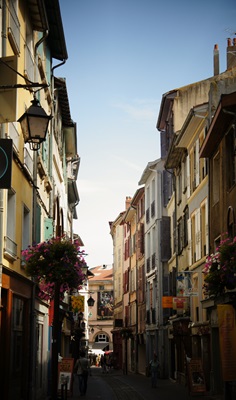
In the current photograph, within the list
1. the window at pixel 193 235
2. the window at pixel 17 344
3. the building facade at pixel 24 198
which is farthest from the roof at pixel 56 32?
the window at pixel 193 235

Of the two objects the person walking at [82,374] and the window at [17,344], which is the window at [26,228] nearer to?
the window at [17,344]

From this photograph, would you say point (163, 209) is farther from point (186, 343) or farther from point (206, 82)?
point (186, 343)

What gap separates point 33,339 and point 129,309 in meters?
42.9

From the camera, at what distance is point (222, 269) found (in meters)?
18.0

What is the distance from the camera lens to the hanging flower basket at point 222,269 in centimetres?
1762

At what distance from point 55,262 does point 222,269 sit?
4172mm

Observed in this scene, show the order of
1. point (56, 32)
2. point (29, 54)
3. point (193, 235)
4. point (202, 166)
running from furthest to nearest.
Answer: point (193, 235)
point (202, 166)
point (56, 32)
point (29, 54)

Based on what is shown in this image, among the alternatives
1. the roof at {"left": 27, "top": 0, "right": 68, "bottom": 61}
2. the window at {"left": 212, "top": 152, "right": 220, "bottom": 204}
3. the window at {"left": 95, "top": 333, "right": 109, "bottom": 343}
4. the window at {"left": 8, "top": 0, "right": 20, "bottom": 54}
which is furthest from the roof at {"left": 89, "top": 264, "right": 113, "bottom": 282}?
the window at {"left": 8, "top": 0, "right": 20, "bottom": 54}

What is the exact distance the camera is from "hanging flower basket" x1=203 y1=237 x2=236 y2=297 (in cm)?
1762

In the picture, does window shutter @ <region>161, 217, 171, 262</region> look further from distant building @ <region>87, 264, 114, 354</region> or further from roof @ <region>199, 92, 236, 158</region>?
distant building @ <region>87, 264, 114, 354</region>

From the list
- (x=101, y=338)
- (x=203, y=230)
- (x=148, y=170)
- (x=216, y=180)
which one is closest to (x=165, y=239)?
(x=148, y=170)

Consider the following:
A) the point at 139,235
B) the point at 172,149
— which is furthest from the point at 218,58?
the point at 139,235

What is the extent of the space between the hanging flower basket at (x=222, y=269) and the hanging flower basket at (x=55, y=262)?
3.48 meters

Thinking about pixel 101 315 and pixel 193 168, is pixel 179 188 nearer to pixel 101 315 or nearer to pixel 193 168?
pixel 193 168
